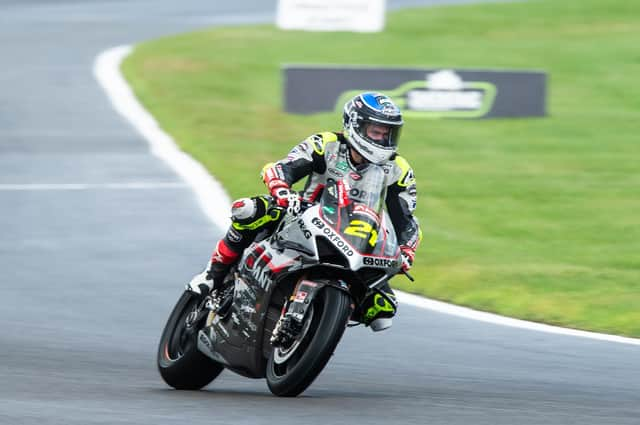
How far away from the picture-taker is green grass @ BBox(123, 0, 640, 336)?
12297mm

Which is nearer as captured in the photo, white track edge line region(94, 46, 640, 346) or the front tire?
the front tire

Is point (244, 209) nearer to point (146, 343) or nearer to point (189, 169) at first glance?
point (146, 343)

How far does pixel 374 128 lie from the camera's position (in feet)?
25.3

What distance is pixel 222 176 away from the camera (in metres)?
17.2

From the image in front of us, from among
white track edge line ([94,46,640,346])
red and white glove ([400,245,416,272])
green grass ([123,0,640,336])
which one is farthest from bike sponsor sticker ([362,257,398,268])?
green grass ([123,0,640,336])

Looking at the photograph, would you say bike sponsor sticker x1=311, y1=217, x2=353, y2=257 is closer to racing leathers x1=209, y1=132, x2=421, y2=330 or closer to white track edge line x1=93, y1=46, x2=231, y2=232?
racing leathers x1=209, y1=132, x2=421, y2=330

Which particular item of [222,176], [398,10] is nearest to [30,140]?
[222,176]

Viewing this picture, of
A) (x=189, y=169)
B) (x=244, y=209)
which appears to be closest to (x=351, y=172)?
(x=244, y=209)

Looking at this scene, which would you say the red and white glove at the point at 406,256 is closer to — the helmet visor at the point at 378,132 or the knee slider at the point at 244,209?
the helmet visor at the point at 378,132

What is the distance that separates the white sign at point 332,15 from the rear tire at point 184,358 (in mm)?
19283

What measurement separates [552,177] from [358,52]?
41.6ft

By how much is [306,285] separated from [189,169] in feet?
35.1

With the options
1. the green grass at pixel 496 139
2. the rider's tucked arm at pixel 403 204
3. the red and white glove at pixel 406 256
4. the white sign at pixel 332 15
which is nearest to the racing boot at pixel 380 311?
the red and white glove at pixel 406 256

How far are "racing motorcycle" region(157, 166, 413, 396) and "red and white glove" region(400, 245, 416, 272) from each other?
0.10 metres
